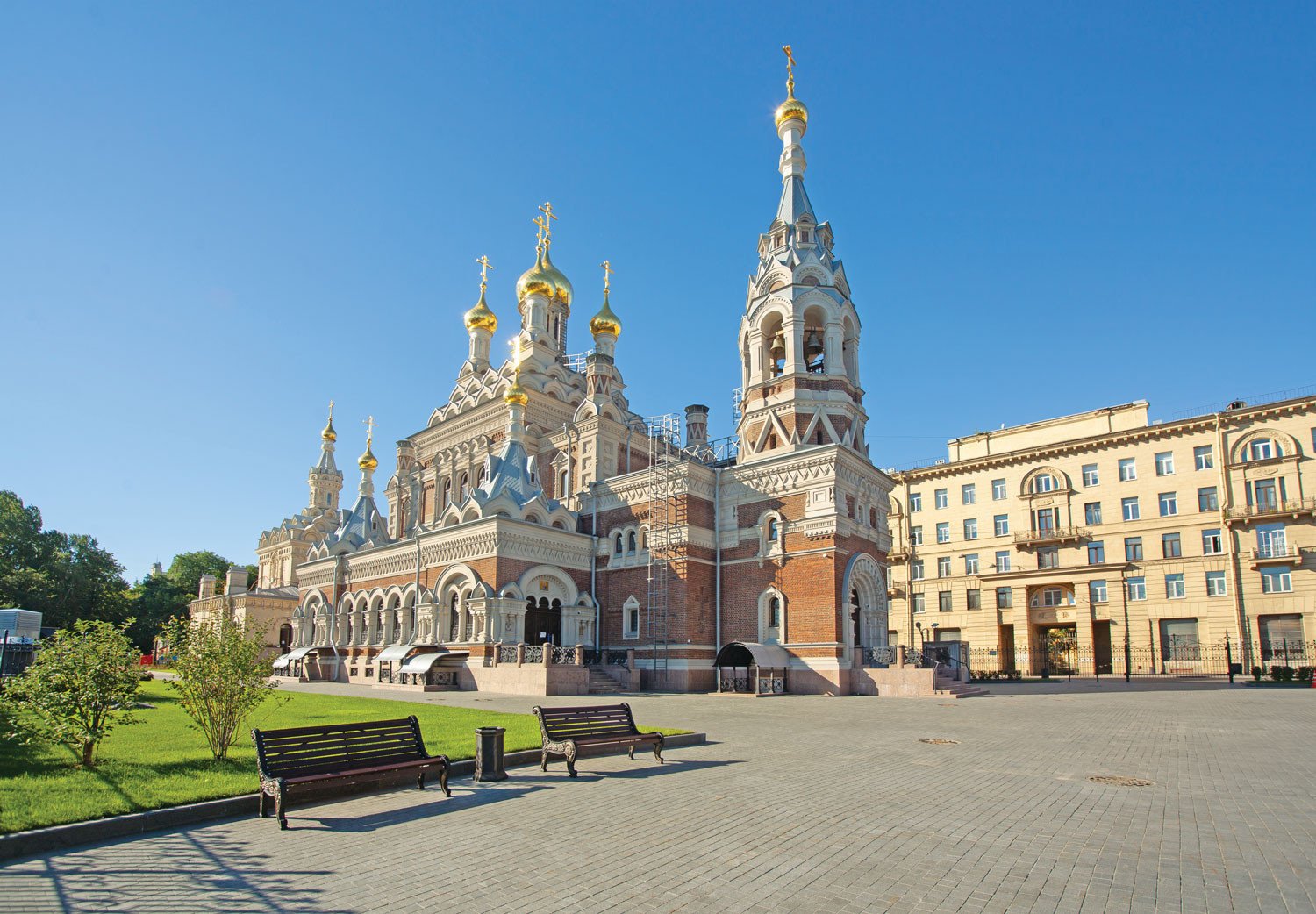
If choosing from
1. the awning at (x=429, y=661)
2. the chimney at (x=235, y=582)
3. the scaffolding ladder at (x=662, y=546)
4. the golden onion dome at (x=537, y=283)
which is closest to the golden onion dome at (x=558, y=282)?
the golden onion dome at (x=537, y=283)

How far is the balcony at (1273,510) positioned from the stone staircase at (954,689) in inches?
799

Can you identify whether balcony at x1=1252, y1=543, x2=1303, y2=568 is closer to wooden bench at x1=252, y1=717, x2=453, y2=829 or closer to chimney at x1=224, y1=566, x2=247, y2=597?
wooden bench at x1=252, y1=717, x2=453, y2=829

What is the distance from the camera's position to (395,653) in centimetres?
2800

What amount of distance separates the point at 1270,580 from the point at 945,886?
3984 cm

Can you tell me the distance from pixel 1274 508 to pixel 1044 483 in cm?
1010

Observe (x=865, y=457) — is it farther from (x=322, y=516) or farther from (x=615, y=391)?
(x=322, y=516)

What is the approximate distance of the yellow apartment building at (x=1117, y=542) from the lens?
1406 inches

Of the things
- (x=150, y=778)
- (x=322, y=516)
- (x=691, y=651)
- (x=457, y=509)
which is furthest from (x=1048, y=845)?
(x=322, y=516)

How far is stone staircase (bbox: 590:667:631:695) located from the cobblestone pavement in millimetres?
13911

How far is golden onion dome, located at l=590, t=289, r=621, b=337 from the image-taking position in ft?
129

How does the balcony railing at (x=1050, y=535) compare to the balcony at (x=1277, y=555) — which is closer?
the balcony at (x=1277, y=555)

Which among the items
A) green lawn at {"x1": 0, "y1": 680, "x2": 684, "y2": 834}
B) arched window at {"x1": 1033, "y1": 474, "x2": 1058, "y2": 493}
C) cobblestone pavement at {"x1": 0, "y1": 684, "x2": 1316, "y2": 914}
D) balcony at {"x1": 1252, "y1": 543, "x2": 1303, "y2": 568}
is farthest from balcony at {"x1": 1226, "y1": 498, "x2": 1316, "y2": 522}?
green lawn at {"x1": 0, "y1": 680, "x2": 684, "y2": 834}

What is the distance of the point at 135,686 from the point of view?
31.2 feet

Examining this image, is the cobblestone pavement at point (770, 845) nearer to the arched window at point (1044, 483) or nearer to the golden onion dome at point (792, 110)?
the golden onion dome at point (792, 110)
